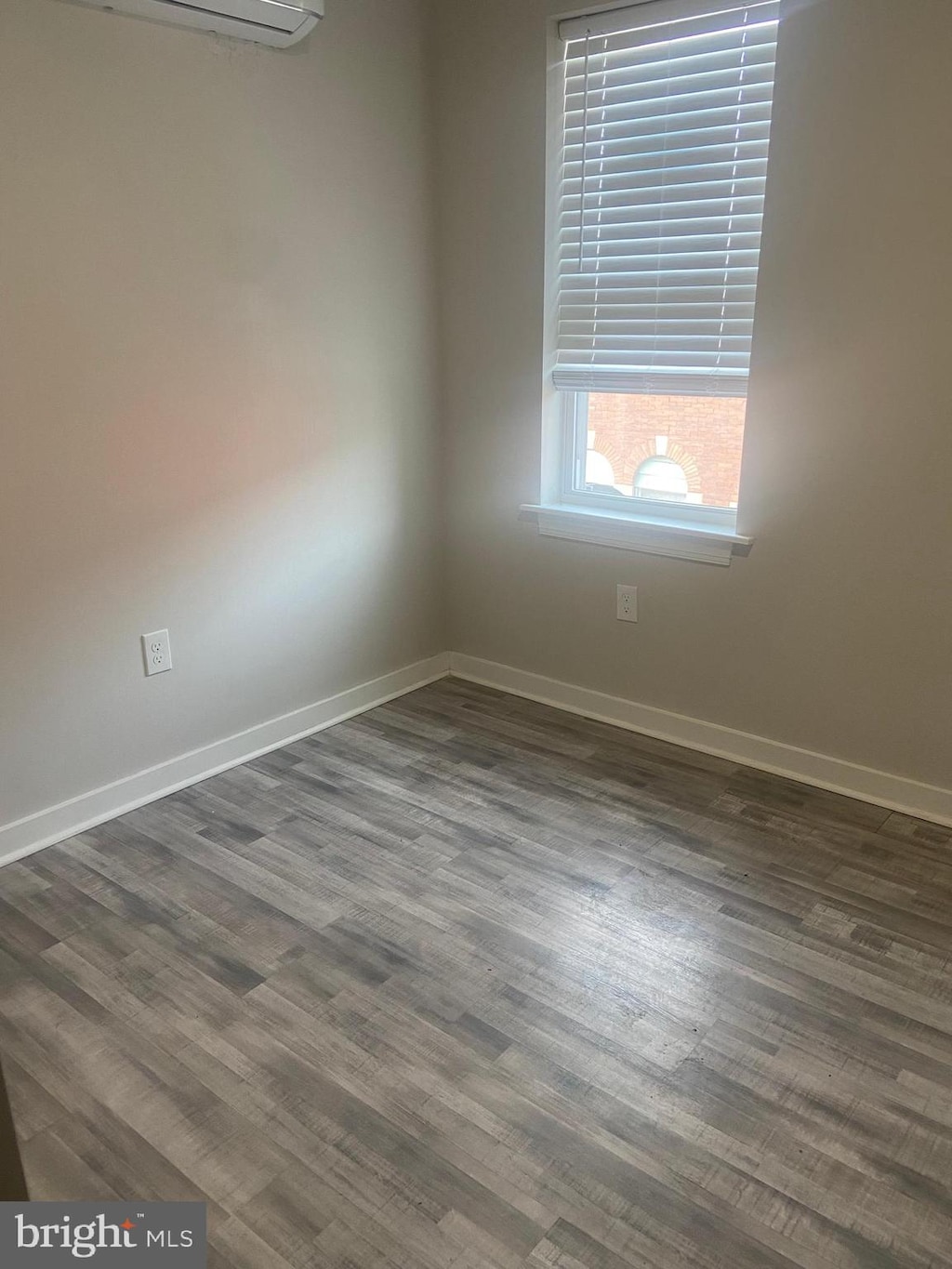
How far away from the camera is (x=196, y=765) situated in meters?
2.85

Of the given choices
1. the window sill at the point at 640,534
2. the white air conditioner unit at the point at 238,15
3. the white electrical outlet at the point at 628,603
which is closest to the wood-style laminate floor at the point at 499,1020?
the white electrical outlet at the point at 628,603

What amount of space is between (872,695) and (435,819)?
1.25 m

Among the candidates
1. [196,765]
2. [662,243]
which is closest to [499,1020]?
[196,765]

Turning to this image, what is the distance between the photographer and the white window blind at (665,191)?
2506mm

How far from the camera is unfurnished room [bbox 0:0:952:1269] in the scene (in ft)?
5.30

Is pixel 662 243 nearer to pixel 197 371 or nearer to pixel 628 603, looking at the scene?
pixel 628 603

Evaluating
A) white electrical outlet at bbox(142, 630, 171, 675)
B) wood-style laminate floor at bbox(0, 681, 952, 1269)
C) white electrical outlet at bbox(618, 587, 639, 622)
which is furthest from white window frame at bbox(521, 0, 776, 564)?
white electrical outlet at bbox(142, 630, 171, 675)

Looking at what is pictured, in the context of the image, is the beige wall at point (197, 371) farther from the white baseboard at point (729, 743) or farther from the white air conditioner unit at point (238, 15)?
the white baseboard at point (729, 743)

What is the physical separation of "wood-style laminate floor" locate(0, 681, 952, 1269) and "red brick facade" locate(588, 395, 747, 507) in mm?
897

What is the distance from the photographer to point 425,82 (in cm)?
305

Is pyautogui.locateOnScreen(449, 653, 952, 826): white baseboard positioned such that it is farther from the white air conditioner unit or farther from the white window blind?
the white air conditioner unit

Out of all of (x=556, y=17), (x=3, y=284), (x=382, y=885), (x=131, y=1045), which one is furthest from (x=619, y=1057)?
(x=556, y=17)

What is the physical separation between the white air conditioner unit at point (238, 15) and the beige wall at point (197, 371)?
0.06 meters

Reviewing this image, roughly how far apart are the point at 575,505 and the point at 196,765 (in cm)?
148
